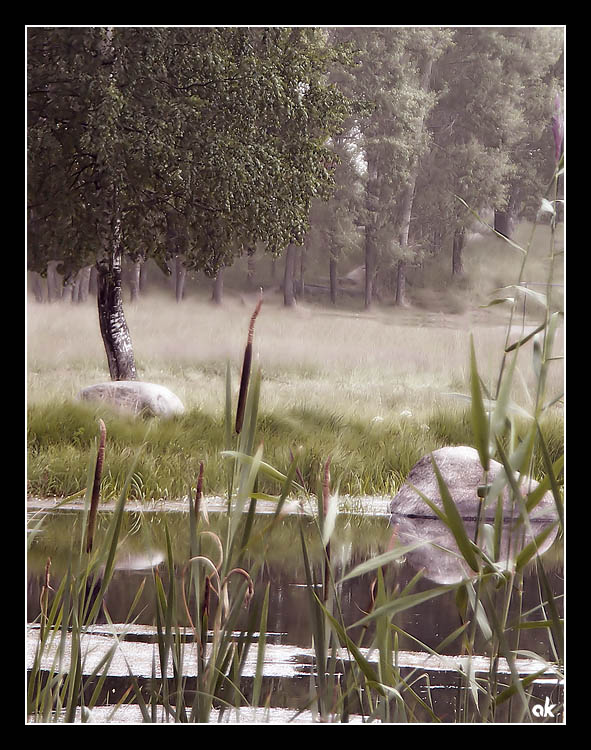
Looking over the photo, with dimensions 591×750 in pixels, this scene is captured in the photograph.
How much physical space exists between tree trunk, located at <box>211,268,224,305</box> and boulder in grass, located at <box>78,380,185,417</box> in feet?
1.15

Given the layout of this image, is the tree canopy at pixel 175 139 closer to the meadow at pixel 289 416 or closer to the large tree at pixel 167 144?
the large tree at pixel 167 144

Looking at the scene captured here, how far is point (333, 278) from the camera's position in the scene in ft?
8.48

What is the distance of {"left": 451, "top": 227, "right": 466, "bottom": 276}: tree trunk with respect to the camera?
100 inches

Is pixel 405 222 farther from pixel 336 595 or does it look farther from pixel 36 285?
pixel 336 595

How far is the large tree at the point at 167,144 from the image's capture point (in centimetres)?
254

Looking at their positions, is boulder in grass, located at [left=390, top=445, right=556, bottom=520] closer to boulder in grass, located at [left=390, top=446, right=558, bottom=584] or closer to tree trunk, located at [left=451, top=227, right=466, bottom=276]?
boulder in grass, located at [left=390, top=446, right=558, bottom=584]

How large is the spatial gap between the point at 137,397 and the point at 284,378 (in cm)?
50

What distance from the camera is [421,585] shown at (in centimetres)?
225

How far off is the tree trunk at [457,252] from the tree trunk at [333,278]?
39 cm

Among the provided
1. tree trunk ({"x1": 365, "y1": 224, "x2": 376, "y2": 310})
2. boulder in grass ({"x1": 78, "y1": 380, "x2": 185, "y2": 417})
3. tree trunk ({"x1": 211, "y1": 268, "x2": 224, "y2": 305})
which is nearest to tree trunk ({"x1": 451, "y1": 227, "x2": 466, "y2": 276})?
tree trunk ({"x1": 365, "y1": 224, "x2": 376, "y2": 310})

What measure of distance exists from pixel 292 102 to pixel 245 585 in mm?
1687
